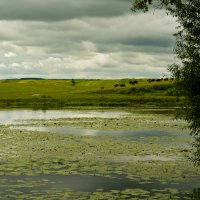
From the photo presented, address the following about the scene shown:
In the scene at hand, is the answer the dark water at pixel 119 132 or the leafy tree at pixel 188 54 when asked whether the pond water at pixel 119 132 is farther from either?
the leafy tree at pixel 188 54

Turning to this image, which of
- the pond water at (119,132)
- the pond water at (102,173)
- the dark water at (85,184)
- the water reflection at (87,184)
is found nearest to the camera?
the pond water at (102,173)

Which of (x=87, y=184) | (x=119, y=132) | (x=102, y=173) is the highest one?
(x=119, y=132)

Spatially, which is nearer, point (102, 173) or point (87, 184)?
point (87, 184)

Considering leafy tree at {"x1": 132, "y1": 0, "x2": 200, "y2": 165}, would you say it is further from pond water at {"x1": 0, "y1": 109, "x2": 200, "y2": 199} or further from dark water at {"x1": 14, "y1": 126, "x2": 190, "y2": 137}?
dark water at {"x1": 14, "y1": 126, "x2": 190, "y2": 137}

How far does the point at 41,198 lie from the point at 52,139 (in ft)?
69.1

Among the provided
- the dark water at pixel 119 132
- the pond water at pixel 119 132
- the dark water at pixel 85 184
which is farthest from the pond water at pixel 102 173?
the dark water at pixel 119 132

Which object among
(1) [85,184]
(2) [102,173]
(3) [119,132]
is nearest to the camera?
(1) [85,184]

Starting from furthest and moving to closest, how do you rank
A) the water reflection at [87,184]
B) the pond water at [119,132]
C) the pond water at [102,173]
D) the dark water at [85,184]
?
the pond water at [119,132], the dark water at [85,184], the water reflection at [87,184], the pond water at [102,173]

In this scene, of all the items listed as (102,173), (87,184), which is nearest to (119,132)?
(102,173)

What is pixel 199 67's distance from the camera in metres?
22.9

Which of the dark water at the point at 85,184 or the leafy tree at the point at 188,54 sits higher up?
the leafy tree at the point at 188,54

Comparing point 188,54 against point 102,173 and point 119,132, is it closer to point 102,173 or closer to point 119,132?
point 102,173

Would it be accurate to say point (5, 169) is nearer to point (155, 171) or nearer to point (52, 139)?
point (155, 171)

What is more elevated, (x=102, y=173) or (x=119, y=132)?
(x=119, y=132)
